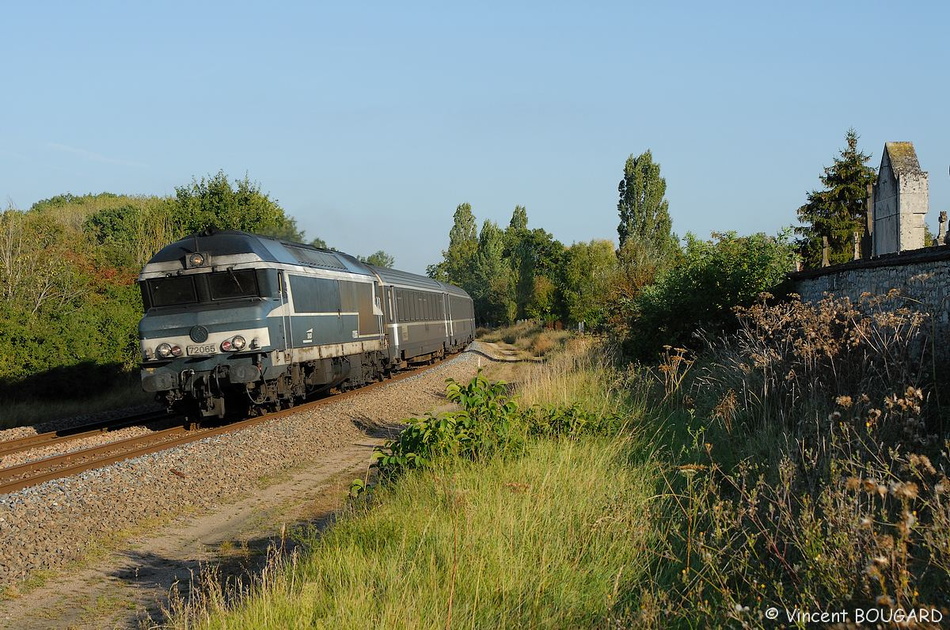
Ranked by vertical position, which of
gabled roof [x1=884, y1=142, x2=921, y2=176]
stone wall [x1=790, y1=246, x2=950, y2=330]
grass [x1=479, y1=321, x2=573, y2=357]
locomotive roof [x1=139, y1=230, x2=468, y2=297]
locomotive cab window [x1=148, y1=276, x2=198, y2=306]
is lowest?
grass [x1=479, y1=321, x2=573, y2=357]

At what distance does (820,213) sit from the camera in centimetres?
4897

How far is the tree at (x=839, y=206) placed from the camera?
47.2m

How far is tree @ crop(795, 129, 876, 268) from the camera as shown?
47.2 m

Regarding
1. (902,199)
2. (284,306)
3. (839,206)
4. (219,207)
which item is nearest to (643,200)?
(839,206)

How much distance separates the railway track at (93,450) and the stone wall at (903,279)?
34.4 feet

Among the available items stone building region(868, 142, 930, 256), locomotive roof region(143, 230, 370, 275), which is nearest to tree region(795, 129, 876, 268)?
stone building region(868, 142, 930, 256)

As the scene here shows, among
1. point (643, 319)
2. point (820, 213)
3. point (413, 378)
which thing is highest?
point (820, 213)

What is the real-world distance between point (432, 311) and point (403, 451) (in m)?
24.0

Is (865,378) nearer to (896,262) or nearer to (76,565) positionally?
(896,262)

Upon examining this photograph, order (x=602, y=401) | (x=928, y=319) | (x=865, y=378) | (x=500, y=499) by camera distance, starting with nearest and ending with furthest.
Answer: (x=500, y=499), (x=865, y=378), (x=928, y=319), (x=602, y=401)

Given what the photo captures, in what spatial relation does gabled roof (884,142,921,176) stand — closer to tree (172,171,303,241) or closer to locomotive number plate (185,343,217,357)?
locomotive number plate (185,343,217,357)

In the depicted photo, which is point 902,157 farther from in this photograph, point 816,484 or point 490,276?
point 490,276

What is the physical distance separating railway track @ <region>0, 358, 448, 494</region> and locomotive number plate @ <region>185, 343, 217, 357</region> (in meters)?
1.44

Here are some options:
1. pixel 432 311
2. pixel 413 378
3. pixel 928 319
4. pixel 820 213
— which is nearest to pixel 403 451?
pixel 928 319
